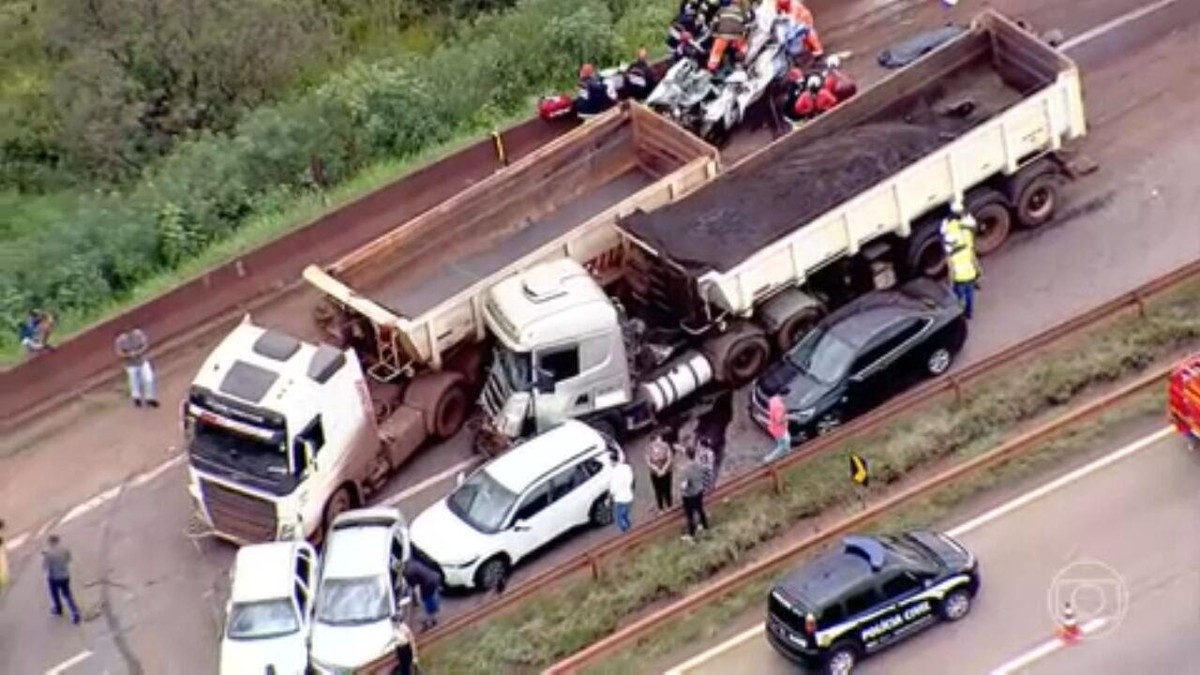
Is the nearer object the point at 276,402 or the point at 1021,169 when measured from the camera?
the point at 276,402

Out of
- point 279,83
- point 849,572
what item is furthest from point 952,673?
point 279,83

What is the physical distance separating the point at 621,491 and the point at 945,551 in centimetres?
407

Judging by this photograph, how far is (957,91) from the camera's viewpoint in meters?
33.0

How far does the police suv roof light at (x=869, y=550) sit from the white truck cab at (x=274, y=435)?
6.61 meters

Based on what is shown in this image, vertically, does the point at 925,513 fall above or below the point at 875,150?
below

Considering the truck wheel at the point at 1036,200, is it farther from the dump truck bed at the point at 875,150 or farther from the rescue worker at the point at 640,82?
the rescue worker at the point at 640,82

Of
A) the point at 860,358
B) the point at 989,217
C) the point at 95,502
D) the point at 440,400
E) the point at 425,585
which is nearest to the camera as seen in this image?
the point at 425,585

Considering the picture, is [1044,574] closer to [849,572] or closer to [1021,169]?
[849,572]

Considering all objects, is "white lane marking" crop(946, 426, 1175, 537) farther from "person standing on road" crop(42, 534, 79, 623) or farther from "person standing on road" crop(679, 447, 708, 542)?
"person standing on road" crop(42, 534, 79, 623)

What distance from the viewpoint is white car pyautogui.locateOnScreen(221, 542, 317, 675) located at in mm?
26531

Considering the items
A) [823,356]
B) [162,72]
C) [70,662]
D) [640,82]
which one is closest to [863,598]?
[823,356]

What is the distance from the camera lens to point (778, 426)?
93.3 feet

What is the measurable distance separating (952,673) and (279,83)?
2048cm

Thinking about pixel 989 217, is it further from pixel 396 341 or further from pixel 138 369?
pixel 138 369
